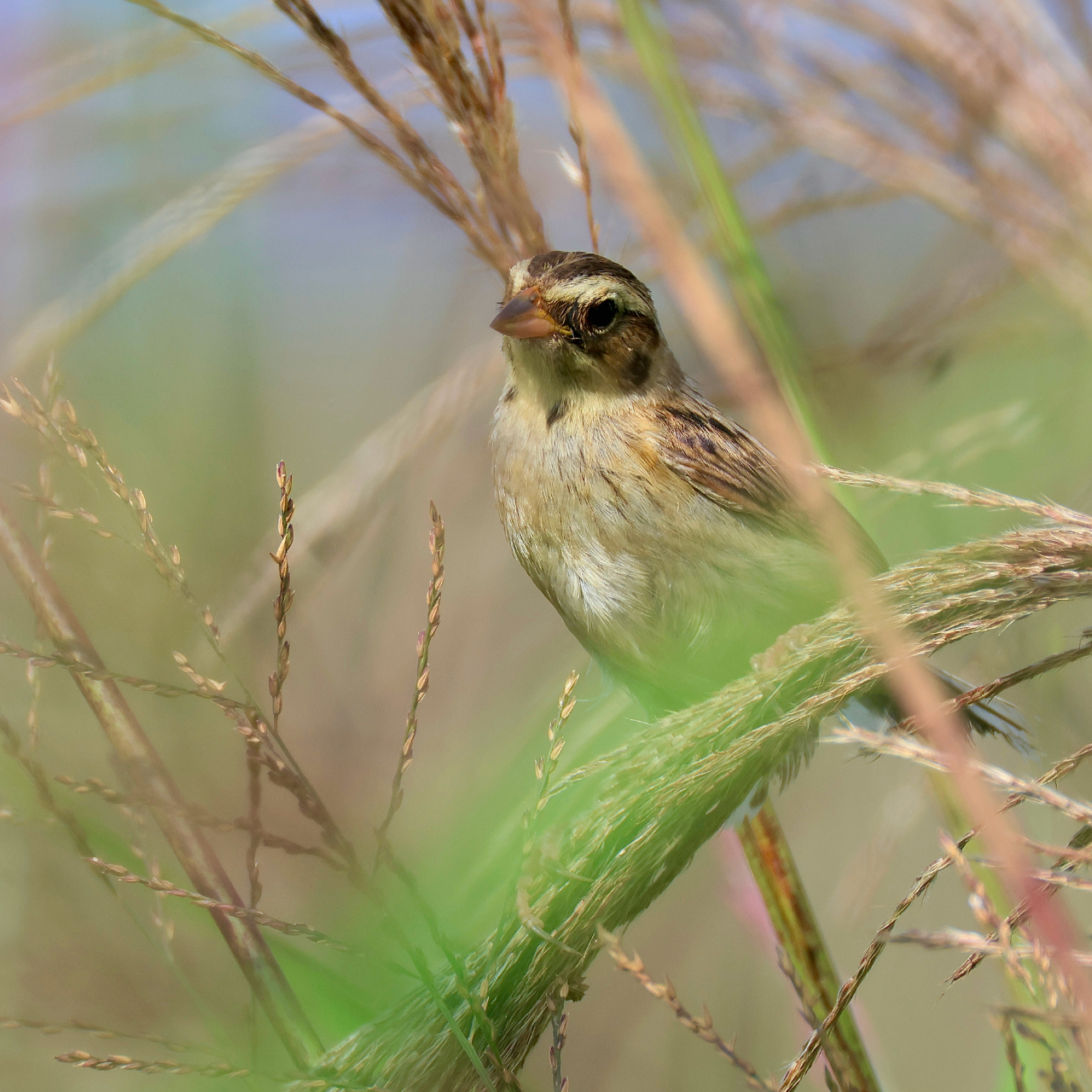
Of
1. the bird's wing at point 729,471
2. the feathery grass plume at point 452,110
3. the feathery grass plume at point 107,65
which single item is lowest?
the bird's wing at point 729,471

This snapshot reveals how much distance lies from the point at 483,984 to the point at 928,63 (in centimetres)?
233

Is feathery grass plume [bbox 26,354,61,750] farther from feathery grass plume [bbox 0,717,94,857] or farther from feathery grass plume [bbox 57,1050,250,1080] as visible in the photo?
feathery grass plume [bbox 57,1050,250,1080]

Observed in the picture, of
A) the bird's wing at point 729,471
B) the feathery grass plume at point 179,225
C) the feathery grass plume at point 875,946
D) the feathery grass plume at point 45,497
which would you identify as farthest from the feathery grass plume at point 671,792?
the feathery grass plume at point 179,225

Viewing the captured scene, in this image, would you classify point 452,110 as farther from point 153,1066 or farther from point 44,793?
point 153,1066

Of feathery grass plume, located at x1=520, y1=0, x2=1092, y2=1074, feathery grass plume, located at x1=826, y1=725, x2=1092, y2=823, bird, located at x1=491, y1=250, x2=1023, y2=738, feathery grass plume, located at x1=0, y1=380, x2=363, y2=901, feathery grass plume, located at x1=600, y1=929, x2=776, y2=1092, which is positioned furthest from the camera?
bird, located at x1=491, y1=250, x2=1023, y2=738

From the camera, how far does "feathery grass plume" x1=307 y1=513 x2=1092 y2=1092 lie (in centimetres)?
125

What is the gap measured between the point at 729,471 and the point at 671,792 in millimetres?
1243

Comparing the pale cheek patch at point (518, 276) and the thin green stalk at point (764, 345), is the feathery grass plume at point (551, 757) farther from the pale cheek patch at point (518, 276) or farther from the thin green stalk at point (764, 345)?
the pale cheek patch at point (518, 276)

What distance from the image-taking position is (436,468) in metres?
3.04

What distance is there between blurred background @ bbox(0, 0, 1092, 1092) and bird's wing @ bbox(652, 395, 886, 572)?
20 centimetres

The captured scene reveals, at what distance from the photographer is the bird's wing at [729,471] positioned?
2.36 metres

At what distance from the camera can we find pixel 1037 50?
6.85ft

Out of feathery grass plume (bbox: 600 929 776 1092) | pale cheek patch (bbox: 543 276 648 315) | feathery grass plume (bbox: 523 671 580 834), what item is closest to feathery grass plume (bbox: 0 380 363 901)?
feathery grass plume (bbox: 523 671 580 834)

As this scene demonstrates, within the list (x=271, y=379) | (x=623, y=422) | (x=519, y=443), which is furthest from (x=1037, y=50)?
(x=271, y=379)
